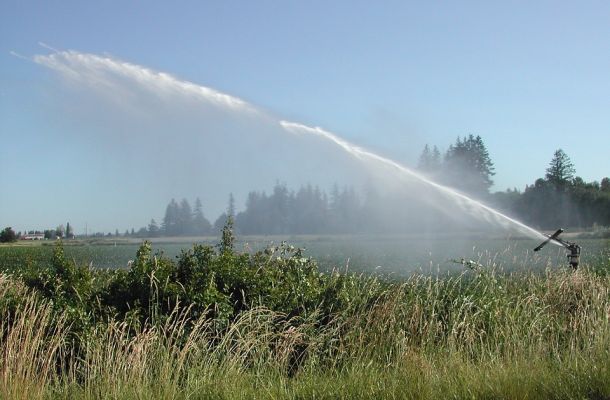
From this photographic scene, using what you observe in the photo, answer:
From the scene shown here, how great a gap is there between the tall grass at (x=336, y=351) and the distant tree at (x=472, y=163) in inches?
1150

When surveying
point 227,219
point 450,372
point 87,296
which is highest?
point 227,219

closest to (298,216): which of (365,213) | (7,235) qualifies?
(365,213)

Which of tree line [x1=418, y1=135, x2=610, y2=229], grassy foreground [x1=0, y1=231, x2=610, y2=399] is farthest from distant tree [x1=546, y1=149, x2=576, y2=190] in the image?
grassy foreground [x1=0, y1=231, x2=610, y2=399]

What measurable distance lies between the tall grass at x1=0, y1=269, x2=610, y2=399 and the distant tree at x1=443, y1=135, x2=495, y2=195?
29.2 m

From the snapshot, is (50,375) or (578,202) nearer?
(50,375)

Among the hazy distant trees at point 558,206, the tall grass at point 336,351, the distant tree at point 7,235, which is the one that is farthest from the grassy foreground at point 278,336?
the distant tree at point 7,235

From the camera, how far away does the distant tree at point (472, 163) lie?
4281 cm

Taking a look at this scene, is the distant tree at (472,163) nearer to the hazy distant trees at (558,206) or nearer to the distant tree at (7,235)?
the hazy distant trees at (558,206)

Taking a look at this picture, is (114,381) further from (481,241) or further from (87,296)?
(481,241)

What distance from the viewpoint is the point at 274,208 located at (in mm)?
31688

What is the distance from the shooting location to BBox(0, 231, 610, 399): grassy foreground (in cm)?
708

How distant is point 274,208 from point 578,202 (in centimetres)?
4184

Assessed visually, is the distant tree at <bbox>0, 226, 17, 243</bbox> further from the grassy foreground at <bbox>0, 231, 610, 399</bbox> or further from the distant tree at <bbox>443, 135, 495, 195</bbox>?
the grassy foreground at <bbox>0, 231, 610, 399</bbox>

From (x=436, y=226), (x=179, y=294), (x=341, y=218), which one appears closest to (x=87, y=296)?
(x=179, y=294)
